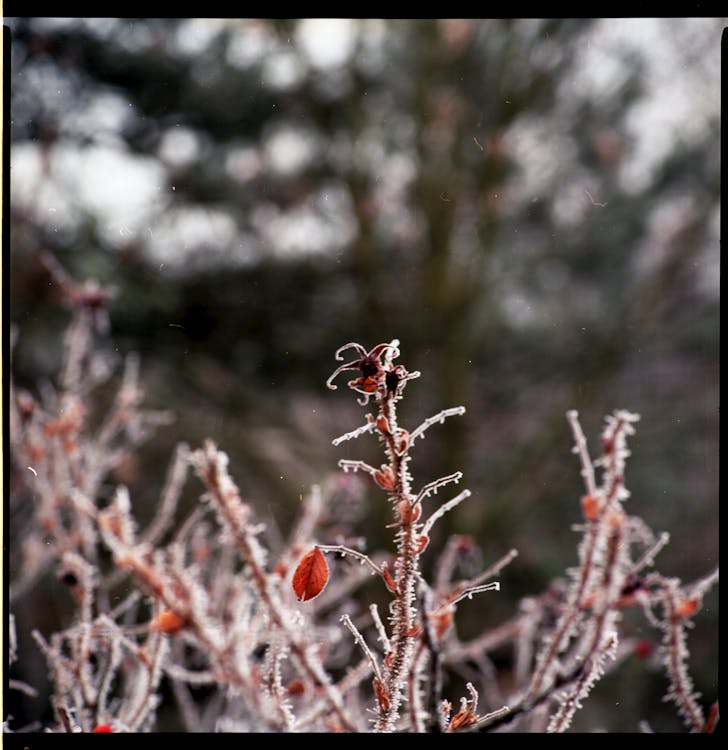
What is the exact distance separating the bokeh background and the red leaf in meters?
1.27

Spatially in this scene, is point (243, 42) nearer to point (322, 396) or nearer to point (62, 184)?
point (62, 184)

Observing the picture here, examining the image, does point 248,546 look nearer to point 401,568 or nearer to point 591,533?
point 401,568

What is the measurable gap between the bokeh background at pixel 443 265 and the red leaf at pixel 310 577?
4.16 feet

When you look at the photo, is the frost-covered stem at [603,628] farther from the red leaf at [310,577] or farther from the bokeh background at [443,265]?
the bokeh background at [443,265]

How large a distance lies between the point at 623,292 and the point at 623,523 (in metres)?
2.06

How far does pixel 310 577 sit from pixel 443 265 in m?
2.00

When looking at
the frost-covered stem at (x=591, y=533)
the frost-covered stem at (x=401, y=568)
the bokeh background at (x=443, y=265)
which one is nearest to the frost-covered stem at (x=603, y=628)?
the frost-covered stem at (x=591, y=533)

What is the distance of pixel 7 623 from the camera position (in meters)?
0.60

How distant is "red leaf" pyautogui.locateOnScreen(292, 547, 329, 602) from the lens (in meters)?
0.48

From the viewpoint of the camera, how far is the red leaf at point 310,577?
0.48m

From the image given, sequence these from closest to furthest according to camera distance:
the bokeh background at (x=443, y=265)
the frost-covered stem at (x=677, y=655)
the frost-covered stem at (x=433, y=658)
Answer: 1. the frost-covered stem at (x=433, y=658)
2. the frost-covered stem at (x=677, y=655)
3. the bokeh background at (x=443, y=265)

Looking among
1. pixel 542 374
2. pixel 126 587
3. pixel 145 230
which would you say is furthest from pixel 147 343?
pixel 542 374

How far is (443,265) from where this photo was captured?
7.82ft

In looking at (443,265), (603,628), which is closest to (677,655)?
(603,628)
